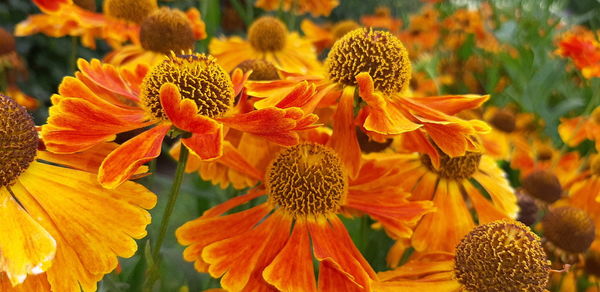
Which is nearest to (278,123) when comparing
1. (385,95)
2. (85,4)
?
(385,95)

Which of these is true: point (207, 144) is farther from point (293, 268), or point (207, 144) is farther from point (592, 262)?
point (592, 262)

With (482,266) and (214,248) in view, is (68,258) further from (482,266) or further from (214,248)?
(482,266)

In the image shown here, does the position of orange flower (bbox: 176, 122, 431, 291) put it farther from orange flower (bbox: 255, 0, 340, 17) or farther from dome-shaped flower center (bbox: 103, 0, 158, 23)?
orange flower (bbox: 255, 0, 340, 17)

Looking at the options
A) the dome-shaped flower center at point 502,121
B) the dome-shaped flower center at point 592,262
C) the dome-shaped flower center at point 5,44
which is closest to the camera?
the dome-shaped flower center at point 592,262

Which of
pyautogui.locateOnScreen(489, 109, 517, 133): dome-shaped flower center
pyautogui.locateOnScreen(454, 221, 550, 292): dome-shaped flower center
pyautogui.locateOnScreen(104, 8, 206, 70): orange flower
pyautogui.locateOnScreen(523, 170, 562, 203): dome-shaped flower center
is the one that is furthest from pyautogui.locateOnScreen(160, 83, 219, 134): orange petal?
pyautogui.locateOnScreen(489, 109, 517, 133): dome-shaped flower center

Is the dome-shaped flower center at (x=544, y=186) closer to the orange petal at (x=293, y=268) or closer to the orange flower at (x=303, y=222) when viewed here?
the orange flower at (x=303, y=222)

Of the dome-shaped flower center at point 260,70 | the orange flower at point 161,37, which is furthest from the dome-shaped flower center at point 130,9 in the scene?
the dome-shaped flower center at point 260,70
